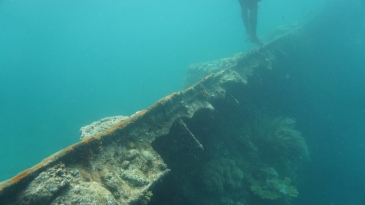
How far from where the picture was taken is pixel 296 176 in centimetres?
855

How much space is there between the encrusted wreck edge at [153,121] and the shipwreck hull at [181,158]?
1 cm

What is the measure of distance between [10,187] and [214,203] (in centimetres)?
458

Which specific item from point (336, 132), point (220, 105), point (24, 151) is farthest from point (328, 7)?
point (24, 151)

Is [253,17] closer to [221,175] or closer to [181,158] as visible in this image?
[221,175]

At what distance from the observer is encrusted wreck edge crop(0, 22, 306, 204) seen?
2458 millimetres

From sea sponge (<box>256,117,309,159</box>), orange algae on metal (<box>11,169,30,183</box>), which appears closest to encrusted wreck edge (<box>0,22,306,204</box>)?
orange algae on metal (<box>11,169,30,183</box>)

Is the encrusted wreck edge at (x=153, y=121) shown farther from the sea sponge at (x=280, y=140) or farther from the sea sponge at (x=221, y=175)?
the sea sponge at (x=280, y=140)

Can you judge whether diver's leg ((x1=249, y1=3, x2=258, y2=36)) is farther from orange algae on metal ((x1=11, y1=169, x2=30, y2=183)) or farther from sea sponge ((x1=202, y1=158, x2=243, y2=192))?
orange algae on metal ((x1=11, y1=169, x2=30, y2=183))

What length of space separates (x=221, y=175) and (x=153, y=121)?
9.12ft

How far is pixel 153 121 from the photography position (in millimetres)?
4426

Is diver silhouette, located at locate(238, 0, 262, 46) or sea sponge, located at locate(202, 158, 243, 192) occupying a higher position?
diver silhouette, located at locate(238, 0, 262, 46)

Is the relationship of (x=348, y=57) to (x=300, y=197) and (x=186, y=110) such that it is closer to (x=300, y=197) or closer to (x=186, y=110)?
(x=300, y=197)

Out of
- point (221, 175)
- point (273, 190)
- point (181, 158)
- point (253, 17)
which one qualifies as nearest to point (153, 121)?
point (181, 158)

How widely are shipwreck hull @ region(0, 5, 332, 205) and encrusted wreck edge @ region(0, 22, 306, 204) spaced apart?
0.04 ft
